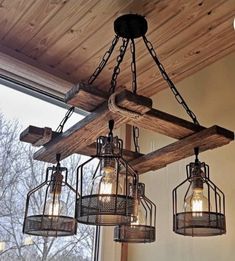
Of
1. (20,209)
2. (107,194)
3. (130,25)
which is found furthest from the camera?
(20,209)

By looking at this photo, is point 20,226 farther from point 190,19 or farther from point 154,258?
point 190,19

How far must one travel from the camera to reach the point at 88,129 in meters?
1.55

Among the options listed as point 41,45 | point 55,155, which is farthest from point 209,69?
point 55,155

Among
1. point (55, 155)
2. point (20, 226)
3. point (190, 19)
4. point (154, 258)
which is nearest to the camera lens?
point (55, 155)

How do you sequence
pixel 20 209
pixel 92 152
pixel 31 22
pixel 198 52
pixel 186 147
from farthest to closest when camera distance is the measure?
pixel 198 52 → pixel 20 209 → pixel 31 22 → pixel 92 152 → pixel 186 147

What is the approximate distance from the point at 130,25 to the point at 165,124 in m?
0.93

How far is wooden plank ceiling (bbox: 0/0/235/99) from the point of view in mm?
2293

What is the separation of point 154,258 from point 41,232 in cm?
119

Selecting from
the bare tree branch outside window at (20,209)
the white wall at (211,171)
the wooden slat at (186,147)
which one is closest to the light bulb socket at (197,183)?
the wooden slat at (186,147)

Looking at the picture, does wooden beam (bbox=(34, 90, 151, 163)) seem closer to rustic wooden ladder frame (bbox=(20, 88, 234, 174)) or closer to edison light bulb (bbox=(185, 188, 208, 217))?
rustic wooden ladder frame (bbox=(20, 88, 234, 174))

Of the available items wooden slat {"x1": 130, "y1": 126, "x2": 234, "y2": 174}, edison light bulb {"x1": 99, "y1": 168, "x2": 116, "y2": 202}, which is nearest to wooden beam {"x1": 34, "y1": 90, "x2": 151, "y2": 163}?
edison light bulb {"x1": 99, "y1": 168, "x2": 116, "y2": 202}

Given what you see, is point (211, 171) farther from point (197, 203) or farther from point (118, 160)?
point (118, 160)

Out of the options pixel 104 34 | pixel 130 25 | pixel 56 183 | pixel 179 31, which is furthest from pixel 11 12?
pixel 56 183

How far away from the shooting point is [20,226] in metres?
2.52
